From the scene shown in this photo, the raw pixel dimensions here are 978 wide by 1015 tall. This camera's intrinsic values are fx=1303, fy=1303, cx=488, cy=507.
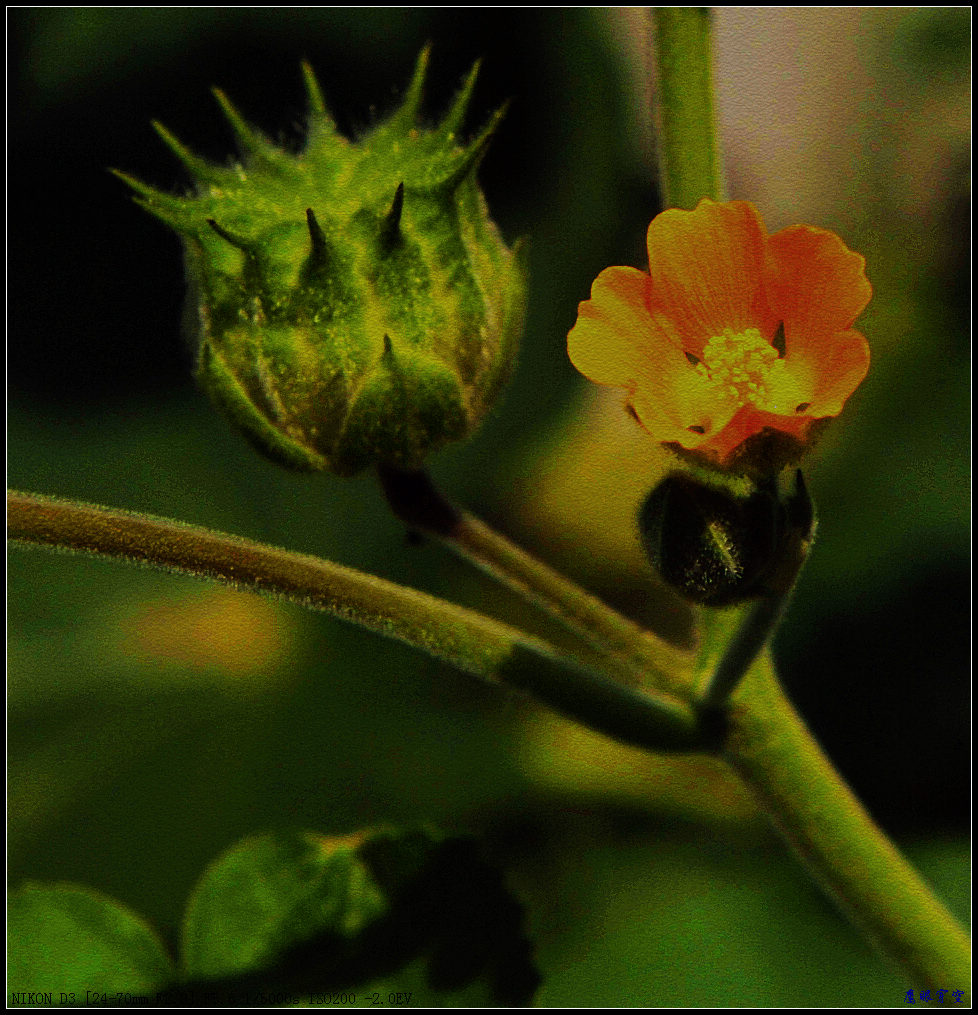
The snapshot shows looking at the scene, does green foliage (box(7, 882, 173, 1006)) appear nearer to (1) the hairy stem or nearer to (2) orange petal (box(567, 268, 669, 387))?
(1) the hairy stem

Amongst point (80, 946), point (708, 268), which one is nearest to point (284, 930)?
point (80, 946)

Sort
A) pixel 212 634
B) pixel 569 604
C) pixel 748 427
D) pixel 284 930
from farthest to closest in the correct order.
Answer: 1. pixel 212 634
2. pixel 284 930
3. pixel 569 604
4. pixel 748 427

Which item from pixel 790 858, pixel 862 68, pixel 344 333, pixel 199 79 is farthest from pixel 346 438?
pixel 862 68

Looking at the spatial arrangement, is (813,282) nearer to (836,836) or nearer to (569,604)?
(569,604)

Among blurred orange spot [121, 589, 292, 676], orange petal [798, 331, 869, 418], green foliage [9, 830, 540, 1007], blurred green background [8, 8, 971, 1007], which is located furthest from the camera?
blurred orange spot [121, 589, 292, 676]

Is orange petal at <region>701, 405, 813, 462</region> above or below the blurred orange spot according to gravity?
above

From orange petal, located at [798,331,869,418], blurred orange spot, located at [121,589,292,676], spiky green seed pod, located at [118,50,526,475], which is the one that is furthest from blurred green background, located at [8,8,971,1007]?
orange petal, located at [798,331,869,418]
